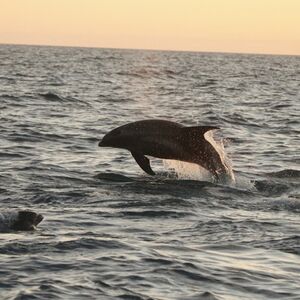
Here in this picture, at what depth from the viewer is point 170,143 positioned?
1908 centimetres

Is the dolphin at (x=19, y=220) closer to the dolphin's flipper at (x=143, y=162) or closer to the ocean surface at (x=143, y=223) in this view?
the ocean surface at (x=143, y=223)

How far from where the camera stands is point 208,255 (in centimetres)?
1271

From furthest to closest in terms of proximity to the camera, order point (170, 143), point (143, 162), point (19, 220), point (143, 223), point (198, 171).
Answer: point (198, 171), point (143, 162), point (170, 143), point (143, 223), point (19, 220)

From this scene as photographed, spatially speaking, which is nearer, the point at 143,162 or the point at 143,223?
the point at 143,223

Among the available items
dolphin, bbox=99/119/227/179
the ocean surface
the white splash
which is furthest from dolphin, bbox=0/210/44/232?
the white splash

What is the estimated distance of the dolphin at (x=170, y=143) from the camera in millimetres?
19062

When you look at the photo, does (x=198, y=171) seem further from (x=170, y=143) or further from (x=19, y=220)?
(x=19, y=220)

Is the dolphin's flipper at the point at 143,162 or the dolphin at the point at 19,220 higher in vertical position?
the dolphin's flipper at the point at 143,162

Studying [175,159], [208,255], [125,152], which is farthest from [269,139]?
[208,255]

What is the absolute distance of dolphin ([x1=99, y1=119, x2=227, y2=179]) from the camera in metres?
19.1

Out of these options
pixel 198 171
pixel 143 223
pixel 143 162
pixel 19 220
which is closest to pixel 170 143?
pixel 143 162

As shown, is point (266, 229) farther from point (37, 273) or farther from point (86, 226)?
point (37, 273)

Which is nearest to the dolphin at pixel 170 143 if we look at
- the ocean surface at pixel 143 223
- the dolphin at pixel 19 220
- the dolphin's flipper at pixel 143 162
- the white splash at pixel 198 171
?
the dolphin's flipper at pixel 143 162

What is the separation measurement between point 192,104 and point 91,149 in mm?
21802
